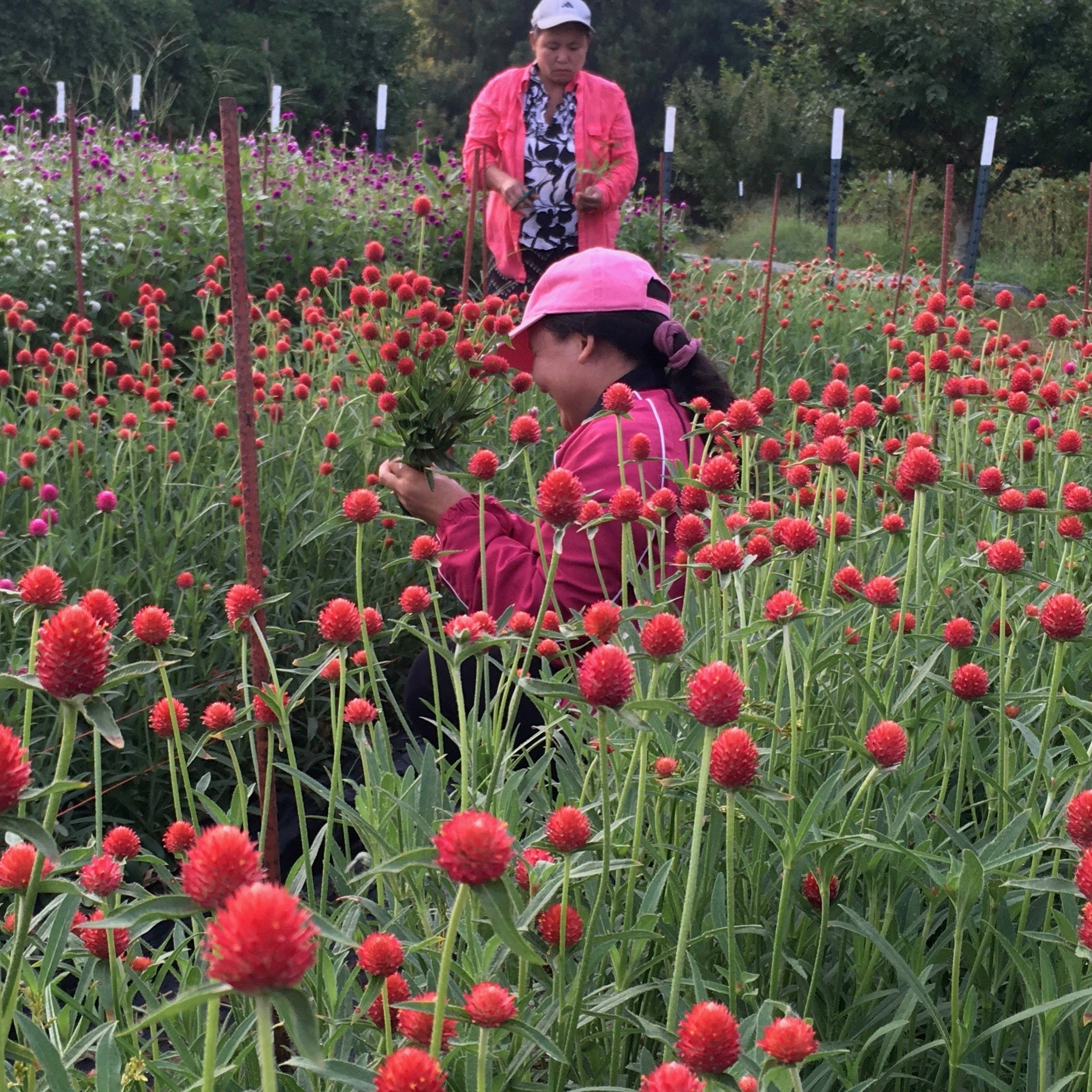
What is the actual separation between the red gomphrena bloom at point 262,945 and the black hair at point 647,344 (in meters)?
2.14

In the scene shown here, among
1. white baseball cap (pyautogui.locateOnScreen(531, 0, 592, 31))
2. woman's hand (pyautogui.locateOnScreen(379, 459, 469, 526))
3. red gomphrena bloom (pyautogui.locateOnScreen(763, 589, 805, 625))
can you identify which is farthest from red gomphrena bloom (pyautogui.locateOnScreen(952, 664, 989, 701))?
white baseball cap (pyautogui.locateOnScreen(531, 0, 592, 31))

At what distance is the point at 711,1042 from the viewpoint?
89 cm

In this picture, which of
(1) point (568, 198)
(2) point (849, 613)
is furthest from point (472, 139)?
(2) point (849, 613)

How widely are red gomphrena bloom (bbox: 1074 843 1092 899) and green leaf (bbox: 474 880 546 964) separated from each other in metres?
0.48

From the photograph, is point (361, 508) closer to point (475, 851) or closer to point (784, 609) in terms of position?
point (784, 609)

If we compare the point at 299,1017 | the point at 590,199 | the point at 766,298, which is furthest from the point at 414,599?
the point at 590,199

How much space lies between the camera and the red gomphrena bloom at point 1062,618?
4.89 feet

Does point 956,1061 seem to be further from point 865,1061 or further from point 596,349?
point 596,349

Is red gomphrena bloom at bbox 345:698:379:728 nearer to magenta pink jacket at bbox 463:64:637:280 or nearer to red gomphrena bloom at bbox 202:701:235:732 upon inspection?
red gomphrena bloom at bbox 202:701:235:732

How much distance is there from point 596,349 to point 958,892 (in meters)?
1.72

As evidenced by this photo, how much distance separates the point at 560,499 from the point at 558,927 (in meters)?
0.53

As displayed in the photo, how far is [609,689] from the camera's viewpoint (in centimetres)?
110

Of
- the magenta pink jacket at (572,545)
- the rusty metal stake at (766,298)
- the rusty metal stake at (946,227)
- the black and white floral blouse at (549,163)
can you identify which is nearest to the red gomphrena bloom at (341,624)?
the magenta pink jacket at (572,545)

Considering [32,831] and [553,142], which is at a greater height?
[553,142]
